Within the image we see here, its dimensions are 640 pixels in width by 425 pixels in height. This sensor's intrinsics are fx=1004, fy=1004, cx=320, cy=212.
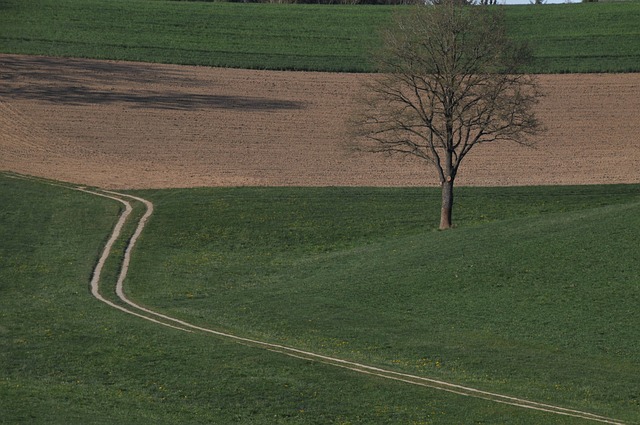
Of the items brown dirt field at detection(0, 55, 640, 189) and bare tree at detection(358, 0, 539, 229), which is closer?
bare tree at detection(358, 0, 539, 229)

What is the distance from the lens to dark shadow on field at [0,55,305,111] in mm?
69812

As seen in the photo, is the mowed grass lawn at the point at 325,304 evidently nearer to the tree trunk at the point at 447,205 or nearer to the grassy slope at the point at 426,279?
the grassy slope at the point at 426,279

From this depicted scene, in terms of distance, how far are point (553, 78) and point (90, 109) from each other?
34.7m

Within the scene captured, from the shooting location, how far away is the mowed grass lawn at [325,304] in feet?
78.9

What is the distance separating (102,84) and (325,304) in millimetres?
41957

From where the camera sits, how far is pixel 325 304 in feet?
118

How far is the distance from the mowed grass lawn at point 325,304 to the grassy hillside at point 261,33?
27.9 meters

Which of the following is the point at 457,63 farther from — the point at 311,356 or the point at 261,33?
the point at 261,33

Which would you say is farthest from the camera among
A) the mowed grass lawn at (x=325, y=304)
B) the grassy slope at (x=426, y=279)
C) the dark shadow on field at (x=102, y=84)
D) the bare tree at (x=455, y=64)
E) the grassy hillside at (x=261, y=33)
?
the grassy hillside at (x=261, y=33)

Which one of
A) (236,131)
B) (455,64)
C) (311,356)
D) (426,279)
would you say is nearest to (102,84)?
(236,131)

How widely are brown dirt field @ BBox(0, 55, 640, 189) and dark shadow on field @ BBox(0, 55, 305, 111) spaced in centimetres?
14

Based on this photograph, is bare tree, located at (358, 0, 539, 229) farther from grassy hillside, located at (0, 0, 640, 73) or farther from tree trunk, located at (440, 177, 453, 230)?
grassy hillside, located at (0, 0, 640, 73)

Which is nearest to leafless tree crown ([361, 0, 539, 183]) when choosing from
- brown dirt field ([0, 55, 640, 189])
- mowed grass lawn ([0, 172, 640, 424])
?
mowed grass lawn ([0, 172, 640, 424])

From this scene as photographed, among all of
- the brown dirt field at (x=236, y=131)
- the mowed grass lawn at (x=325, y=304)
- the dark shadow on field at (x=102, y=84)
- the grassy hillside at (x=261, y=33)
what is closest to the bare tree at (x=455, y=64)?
the mowed grass lawn at (x=325, y=304)
